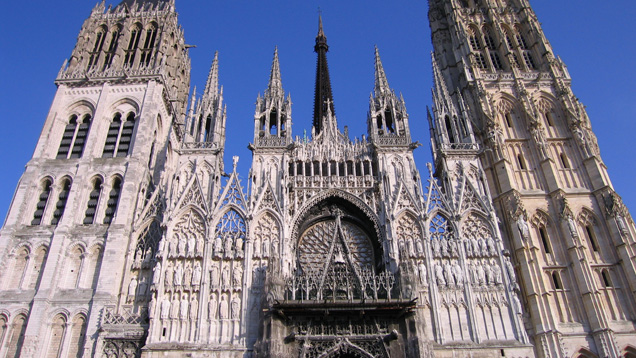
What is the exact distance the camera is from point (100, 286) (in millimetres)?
22281

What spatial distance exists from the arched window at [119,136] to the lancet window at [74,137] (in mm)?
1275

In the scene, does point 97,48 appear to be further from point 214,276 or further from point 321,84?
point 321,84

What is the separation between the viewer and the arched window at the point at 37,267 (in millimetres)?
22734

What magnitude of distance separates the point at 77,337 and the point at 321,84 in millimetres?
29626

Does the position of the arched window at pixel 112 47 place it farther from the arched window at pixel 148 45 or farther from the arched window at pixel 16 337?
the arched window at pixel 16 337

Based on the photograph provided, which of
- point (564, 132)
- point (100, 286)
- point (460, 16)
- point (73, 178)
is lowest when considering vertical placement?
point (100, 286)

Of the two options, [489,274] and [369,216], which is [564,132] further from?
[369,216]

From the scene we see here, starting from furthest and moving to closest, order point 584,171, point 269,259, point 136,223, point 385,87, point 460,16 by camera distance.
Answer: point 460,16 → point 385,87 → point 584,171 → point 136,223 → point 269,259

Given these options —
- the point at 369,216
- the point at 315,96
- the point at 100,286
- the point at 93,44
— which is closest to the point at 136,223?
the point at 100,286

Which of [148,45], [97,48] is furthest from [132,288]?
[97,48]

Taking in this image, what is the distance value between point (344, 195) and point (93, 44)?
1964 cm

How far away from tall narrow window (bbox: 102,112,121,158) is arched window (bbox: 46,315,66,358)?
357 inches

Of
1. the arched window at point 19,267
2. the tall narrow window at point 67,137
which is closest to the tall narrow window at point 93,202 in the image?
the tall narrow window at point 67,137

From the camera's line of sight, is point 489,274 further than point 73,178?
No
